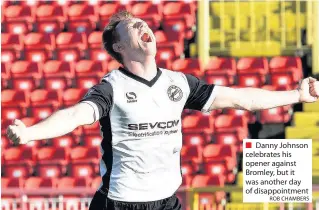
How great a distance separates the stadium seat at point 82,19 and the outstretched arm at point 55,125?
951 cm

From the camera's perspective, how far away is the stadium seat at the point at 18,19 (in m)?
13.9

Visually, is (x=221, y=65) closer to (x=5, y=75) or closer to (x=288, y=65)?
(x=288, y=65)

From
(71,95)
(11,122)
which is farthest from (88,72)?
(11,122)

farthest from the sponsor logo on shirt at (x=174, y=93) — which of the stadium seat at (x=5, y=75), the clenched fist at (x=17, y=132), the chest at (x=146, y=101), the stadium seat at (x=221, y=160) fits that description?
the stadium seat at (x=5, y=75)

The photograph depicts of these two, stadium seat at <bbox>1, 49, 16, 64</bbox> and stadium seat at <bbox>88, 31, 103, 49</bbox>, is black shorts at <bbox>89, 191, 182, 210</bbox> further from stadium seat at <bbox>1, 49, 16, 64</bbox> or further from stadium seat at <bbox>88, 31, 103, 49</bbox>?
stadium seat at <bbox>1, 49, 16, 64</bbox>

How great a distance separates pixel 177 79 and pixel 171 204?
1.82 ft

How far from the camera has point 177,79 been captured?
4695mm

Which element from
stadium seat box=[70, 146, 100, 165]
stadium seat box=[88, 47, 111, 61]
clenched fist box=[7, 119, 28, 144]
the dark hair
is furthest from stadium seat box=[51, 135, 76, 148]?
clenched fist box=[7, 119, 28, 144]

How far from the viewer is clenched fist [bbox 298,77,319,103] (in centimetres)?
480

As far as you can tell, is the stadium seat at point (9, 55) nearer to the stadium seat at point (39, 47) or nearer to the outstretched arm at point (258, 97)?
the stadium seat at point (39, 47)

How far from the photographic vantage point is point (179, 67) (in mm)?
12492

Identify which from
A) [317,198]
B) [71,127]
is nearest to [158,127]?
[71,127]

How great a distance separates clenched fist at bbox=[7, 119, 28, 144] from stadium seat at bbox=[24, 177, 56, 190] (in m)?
8.03

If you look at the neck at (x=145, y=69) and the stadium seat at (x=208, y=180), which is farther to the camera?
the stadium seat at (x=208, y=180)
